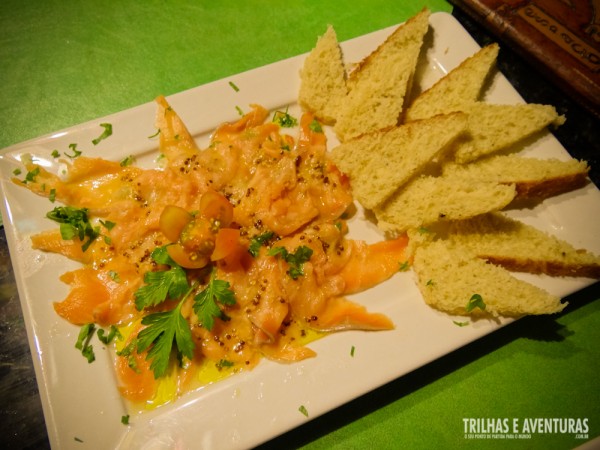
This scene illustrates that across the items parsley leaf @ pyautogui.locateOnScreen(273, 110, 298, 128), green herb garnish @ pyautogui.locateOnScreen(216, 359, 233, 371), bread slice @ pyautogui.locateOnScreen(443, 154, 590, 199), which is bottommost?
green herb garnish @ pyautogui.locateOnScreen(216, 359, 233, 371)

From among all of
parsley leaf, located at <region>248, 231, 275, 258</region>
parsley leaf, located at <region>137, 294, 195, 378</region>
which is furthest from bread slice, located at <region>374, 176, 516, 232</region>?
parsley leaf, located at <region>137, 294, 195, 378</region>

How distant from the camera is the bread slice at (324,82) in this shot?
10.2 feet

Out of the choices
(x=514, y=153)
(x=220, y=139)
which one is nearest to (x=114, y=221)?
(x=220, y=139)

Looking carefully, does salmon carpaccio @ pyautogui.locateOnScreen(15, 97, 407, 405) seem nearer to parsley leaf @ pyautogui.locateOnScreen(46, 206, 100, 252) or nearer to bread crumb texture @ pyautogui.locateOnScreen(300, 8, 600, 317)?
parsley leaf @ pyautogui.locateOnScreen(46, 206, 100, 252)

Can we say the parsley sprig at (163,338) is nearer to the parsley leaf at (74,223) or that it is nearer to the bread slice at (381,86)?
the parsley leaf at (74,223)

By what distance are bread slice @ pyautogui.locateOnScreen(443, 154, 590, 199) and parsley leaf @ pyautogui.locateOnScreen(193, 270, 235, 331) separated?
1811 millimetres

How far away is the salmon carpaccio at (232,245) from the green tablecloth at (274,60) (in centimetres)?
65

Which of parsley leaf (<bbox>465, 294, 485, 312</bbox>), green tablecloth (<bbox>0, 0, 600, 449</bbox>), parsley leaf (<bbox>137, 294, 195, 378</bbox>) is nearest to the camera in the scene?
parsley leaf (<bbox>137, 294, 195, 378</bbox>)

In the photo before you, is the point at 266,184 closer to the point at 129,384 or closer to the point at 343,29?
the point at 129,384

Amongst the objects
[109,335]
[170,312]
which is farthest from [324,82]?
[109,335]

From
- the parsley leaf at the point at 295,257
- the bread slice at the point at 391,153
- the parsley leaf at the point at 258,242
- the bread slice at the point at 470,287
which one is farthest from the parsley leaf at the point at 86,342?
the bread slice at the point at 470,287

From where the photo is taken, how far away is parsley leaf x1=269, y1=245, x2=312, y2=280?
2.58 metres

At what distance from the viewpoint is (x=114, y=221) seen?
273 centimetres

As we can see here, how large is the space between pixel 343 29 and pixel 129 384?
354 cm
